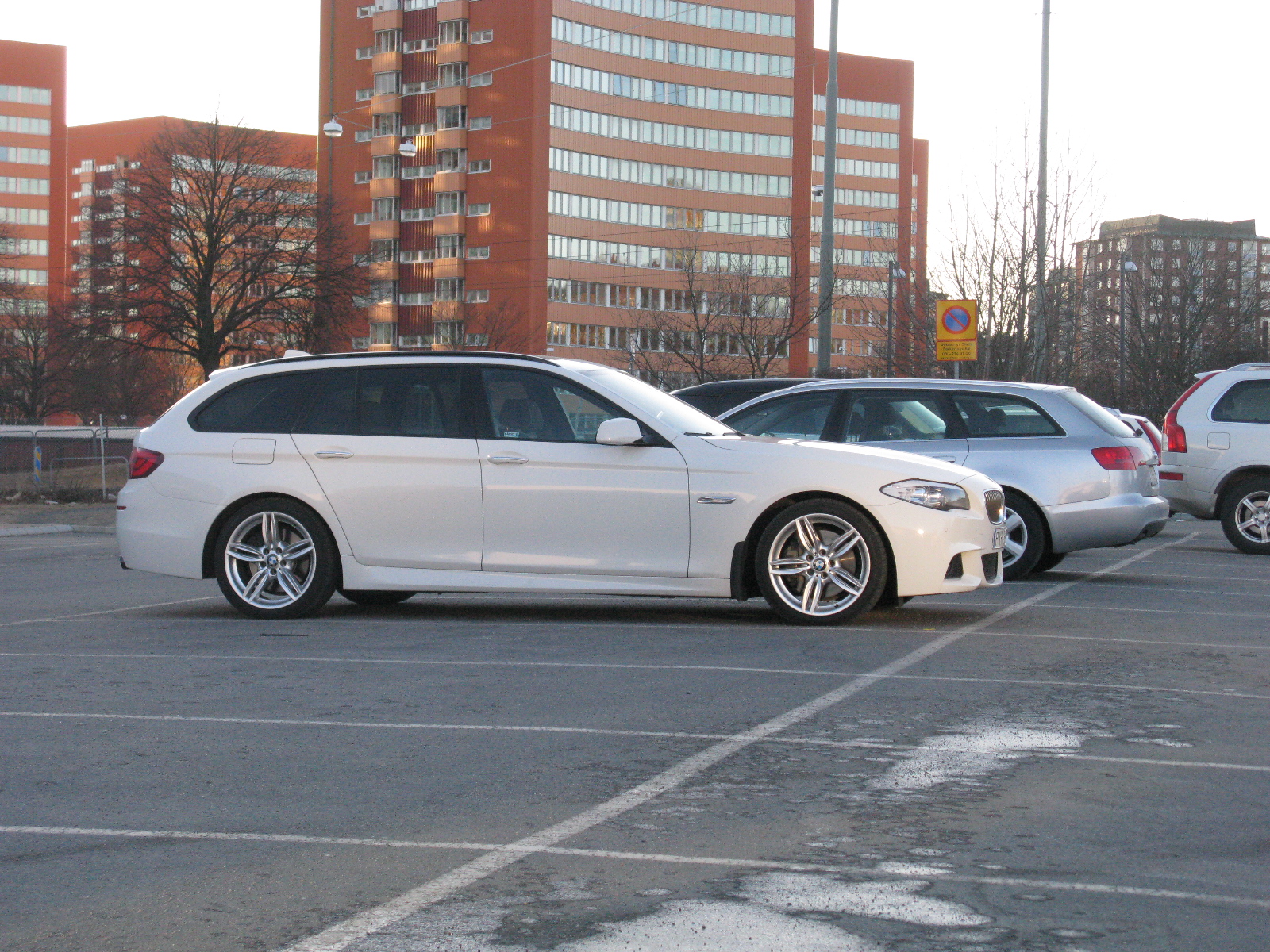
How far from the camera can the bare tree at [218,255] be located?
56.8 meters

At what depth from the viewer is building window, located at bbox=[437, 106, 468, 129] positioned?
352 ft

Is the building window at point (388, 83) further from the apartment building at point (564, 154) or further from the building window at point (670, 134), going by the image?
the building window at point (670, 134)

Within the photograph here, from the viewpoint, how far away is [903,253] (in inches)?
1652

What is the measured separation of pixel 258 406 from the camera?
10.3 metres

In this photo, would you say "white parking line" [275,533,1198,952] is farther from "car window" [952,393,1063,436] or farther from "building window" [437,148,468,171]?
"building window" [437,148,468,171]

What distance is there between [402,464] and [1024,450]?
17.0 feet

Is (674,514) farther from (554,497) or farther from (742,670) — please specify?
(742,670)

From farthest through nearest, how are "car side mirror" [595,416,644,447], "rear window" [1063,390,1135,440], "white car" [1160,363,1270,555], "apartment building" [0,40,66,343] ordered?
"apartment building" [0,40,66,343], "white car" [1160,363,1270,555], "rear window" [1063,390,1135,440], "car side mirror" [595,416,644,447]

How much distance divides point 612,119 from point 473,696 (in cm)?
10540

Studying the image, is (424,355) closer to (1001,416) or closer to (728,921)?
(1001,416)

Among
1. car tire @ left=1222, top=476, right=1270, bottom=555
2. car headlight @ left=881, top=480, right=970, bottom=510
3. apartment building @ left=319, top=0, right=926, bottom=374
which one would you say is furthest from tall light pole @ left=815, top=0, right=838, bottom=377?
apartment building @ left=319, top=0, right=926, bottom=374

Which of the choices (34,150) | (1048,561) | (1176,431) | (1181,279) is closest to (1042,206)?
(1176,431)

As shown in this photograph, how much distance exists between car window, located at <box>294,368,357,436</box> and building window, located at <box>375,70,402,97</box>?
339 ft

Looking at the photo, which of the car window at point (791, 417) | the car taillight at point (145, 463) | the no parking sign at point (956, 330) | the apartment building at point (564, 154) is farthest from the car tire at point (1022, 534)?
the apartment building at point (564, 154)
